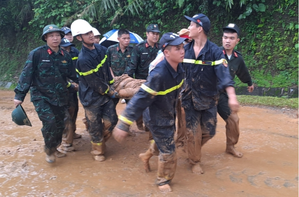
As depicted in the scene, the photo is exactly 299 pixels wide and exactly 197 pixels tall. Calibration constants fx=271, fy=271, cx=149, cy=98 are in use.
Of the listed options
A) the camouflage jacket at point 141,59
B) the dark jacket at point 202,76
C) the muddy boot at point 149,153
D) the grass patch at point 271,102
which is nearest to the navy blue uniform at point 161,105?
the muddy boot at point 149,153

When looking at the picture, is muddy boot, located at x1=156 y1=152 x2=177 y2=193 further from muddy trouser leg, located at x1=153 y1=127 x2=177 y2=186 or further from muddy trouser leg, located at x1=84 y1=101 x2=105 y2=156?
muddy trouser leg, located at x1=84 y1=101 x2=105 y2=156

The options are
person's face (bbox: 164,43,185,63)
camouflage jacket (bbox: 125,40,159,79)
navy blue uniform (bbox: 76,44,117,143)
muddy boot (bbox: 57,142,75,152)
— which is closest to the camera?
person's face (bbox: 164,43,185,63)

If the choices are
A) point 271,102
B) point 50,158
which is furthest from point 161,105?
point 271,102

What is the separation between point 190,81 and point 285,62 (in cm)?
695

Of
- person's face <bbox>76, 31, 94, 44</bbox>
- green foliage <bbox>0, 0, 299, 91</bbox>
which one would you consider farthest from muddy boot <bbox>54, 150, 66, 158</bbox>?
green foliage <bbox>0, 0, 299, 91</bbox>

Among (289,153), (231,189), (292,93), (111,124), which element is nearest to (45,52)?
(111,124)

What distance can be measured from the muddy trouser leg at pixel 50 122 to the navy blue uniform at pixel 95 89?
46cm

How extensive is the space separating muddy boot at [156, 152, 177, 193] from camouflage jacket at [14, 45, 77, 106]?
6.59 ft

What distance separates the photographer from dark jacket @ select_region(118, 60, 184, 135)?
3027 mm

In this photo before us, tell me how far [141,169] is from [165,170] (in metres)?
0.77

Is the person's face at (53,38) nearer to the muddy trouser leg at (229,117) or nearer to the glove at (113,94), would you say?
the glove at (113,94)

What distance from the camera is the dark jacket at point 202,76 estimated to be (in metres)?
3.69

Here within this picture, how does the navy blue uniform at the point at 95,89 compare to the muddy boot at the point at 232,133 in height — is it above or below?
above

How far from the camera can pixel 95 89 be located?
4387mm
